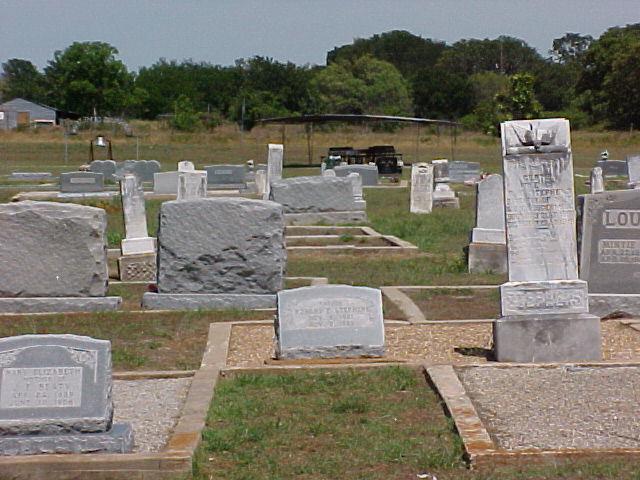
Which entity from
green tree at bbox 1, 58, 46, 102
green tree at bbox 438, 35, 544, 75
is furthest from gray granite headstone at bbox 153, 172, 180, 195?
green tree at bbox 438, 35, 544, 75

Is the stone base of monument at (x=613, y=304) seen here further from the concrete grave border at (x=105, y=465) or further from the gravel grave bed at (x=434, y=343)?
the concrete grave border at (x=105, y=465)

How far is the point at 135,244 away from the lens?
620 inches

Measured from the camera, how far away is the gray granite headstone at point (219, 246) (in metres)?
12.6

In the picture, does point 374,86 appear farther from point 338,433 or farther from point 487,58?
point 338,433

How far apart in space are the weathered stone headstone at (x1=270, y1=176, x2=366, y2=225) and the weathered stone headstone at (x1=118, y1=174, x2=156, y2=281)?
280 inches

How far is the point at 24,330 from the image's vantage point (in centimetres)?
1130

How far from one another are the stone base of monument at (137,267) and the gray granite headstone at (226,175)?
1970 cm

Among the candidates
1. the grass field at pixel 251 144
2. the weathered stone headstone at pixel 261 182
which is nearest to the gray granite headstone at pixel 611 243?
the weathered stone headstone at pixel 261 182

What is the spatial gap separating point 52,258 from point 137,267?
323 cm

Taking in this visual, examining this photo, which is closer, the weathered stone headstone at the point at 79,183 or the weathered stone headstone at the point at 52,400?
the weathered stone headstone at the point at 52,400

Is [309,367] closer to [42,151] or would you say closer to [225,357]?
[225,357]

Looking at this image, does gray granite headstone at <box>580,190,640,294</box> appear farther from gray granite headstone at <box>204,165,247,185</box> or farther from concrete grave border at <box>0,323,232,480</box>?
gray granite headstone at <box>204,165,247,185</box>

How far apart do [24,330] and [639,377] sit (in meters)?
5.86

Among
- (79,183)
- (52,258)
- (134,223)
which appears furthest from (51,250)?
(79,183)
